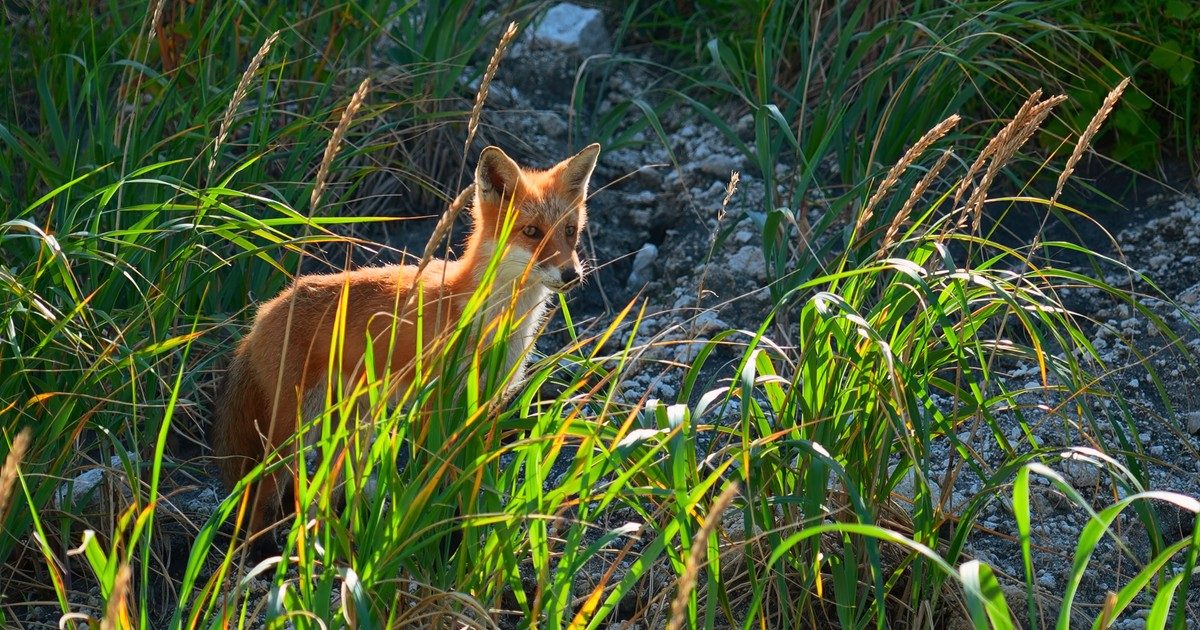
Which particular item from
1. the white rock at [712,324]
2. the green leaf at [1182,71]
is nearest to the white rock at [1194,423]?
the green leaf at [1182,71]

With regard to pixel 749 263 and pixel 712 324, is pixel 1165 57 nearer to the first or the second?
pixel 749 263

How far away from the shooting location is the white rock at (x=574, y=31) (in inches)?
259

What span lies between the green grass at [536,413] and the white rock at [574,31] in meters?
1.24

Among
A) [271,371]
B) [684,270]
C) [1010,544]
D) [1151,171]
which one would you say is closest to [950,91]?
[1151,171]

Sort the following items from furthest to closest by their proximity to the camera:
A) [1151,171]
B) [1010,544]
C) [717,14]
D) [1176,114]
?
[717,14] < [1151,171] < [1176,114] < [1010,544]

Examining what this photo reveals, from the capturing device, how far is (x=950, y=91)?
→ 509cm

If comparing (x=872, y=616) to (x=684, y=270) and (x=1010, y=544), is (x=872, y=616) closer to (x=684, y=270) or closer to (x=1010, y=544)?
(x=1010, y=544)

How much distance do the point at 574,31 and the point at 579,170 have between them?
2205 mm

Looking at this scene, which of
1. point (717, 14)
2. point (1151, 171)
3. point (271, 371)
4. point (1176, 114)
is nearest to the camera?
point (271, 371)

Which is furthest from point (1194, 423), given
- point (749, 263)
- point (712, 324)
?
point (749, 263)

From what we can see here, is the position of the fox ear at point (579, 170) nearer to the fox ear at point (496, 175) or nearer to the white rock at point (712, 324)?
the fox ear at point (496, 175)

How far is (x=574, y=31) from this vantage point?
6.60m

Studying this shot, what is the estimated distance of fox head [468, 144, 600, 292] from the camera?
14.2ft

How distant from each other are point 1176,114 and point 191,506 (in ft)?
13.4
